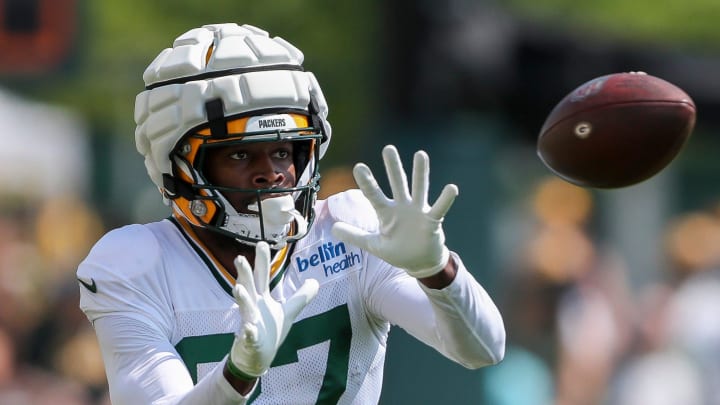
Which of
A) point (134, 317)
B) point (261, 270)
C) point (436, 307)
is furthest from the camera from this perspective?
point (134, 317)

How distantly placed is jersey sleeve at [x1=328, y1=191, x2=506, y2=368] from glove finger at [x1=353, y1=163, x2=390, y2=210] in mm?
275

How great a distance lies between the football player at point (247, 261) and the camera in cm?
422

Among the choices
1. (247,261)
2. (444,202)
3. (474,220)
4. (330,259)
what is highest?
(444,202)

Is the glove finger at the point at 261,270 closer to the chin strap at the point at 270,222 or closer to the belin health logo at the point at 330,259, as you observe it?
the chin strap at the point at 270,222

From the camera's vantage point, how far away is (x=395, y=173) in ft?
12.9

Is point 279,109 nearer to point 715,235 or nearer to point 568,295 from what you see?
point 568,295

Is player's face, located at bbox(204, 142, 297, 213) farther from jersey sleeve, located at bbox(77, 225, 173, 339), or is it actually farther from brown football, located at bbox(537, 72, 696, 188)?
brown football, located at bbox(537, 72, 696, 188)

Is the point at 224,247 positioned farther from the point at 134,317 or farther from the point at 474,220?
the point at 474,220

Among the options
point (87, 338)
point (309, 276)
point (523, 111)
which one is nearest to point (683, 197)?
point (523, 111)

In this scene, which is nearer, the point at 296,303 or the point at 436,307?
the point at 296,303

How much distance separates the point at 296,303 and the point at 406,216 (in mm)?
351

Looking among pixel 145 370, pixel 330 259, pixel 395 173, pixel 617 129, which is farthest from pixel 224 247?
pixel 617 129

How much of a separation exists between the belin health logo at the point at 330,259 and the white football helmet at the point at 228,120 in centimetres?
12

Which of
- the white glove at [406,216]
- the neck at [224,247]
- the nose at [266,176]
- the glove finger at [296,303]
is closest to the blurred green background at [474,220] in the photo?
the neck at [224,247]
